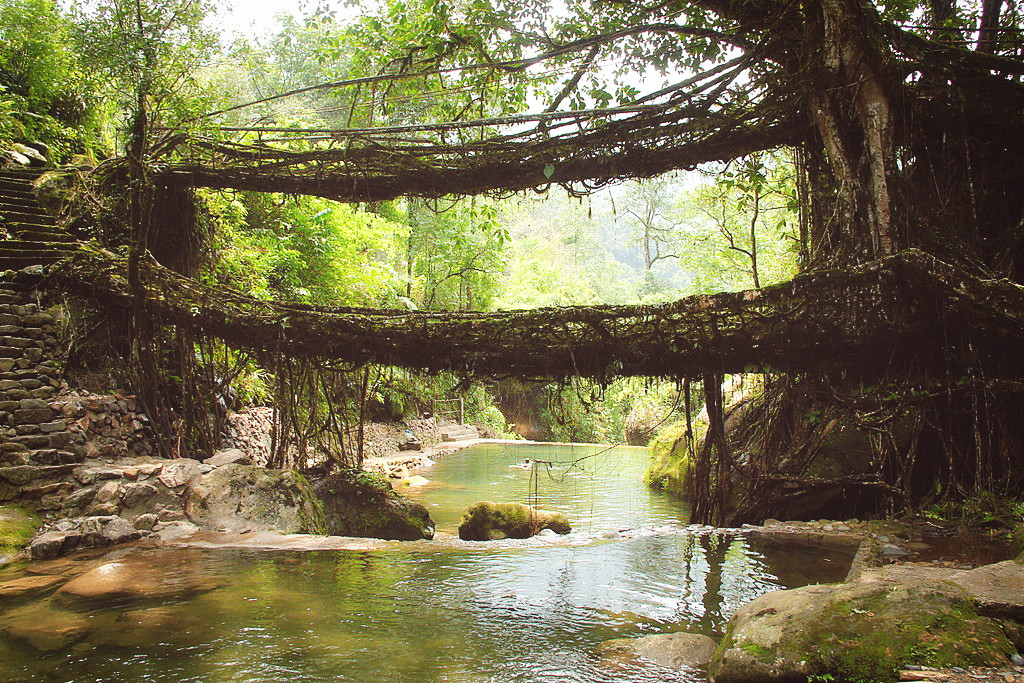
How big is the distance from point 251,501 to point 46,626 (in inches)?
114

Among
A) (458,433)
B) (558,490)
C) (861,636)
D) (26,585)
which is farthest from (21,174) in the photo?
(458,433)

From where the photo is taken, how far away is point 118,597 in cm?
485

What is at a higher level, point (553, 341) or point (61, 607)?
point (553, 341)

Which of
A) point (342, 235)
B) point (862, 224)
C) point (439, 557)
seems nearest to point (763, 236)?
point (342, 235)

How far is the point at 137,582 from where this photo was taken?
5.20 m

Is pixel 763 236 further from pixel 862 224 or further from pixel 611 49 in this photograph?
pixel 862 224

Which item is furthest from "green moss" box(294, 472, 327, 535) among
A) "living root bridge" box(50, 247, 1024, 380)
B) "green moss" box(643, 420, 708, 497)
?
"green moss" box(643, 420, 708, 497)

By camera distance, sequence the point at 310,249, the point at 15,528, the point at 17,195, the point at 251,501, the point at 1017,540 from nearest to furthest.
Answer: the point at 1017,540, the point at 15,528, the point at 251,501, the point at 17,195, the point at 310,249

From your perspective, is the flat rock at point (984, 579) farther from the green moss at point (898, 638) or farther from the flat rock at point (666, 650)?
the flat rock at point (666, 650)

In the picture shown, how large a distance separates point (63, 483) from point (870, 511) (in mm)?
8660

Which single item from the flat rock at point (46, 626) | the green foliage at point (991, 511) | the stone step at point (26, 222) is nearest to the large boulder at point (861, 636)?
the green foliage at point (991, 511)

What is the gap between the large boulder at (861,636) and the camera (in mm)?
2926

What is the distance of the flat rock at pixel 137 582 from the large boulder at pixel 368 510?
2.21 m

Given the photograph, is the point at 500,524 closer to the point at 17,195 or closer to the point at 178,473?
the point at 178,473
